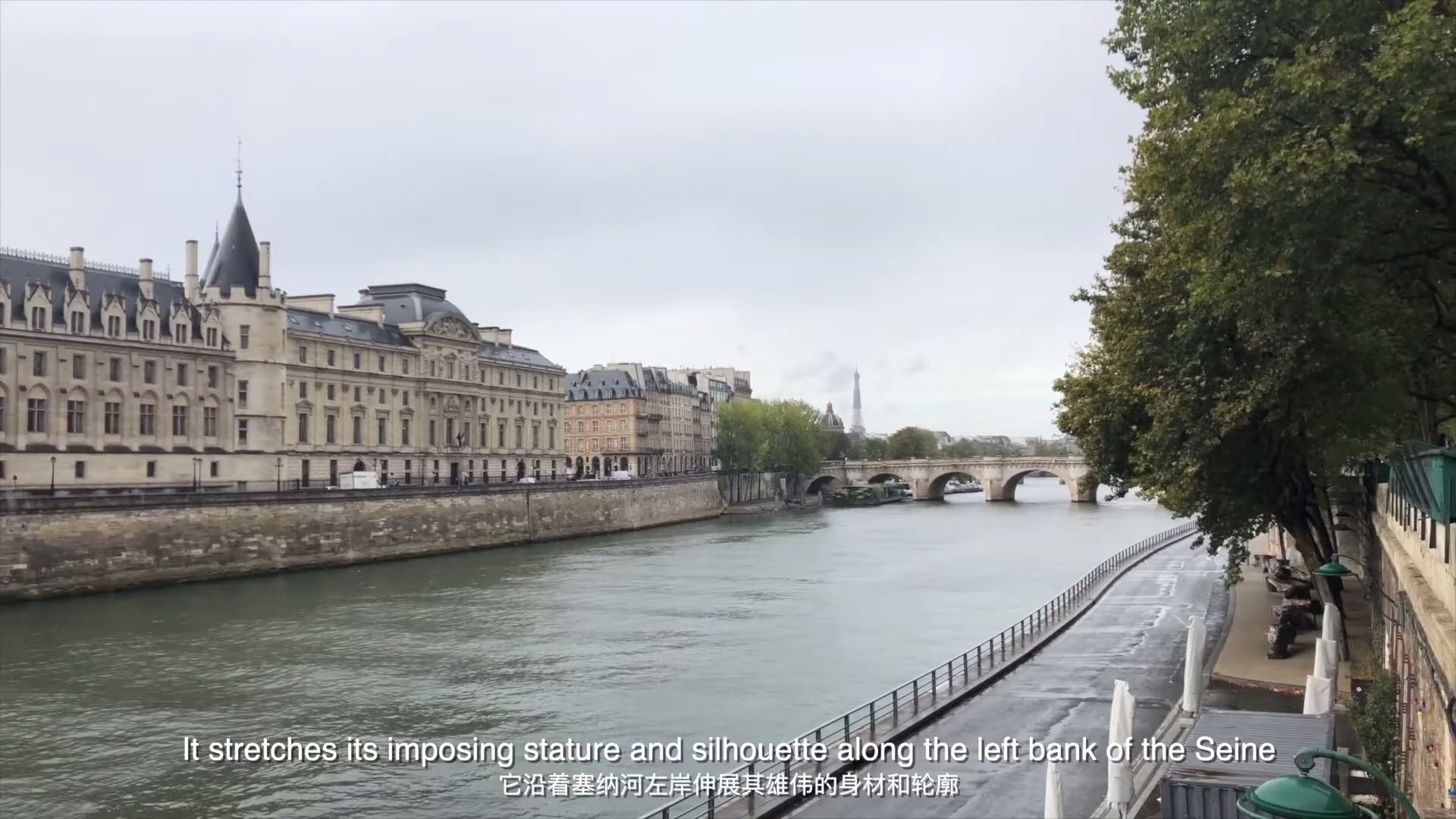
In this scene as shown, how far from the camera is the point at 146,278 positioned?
6125 cm

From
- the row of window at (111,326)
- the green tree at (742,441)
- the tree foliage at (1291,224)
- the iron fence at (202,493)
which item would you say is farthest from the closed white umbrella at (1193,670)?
the green tree at (742,441)

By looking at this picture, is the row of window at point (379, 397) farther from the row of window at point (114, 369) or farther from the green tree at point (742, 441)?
the green tree at point (742, 441)

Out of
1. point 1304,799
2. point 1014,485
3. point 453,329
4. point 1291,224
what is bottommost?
point 1304,799

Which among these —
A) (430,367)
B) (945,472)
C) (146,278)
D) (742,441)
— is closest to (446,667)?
(146,278)

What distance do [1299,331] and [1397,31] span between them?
279 inches

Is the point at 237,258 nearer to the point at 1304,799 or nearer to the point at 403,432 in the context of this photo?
the point at 403,432

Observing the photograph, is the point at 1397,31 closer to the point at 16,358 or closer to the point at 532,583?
the point at 532,583

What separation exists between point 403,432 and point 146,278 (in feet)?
79.8

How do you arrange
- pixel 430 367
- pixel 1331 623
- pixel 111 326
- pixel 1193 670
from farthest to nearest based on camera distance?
1. pixel 430 367
2. pixel 111 326
3. pixel 1331 623
4. pixel 1193 670

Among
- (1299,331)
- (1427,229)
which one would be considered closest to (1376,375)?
(1299,331)

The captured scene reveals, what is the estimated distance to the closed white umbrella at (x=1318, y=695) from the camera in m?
17.0

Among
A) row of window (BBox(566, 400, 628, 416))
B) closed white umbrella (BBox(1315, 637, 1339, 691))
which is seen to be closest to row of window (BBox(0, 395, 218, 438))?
closed white umbrella (BBox(1315, 637, 1339, 691))

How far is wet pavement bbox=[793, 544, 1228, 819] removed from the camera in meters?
15.4

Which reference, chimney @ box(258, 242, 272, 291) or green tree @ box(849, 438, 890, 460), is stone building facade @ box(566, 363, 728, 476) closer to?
green tree @ box(849, 438, 890, 460)
